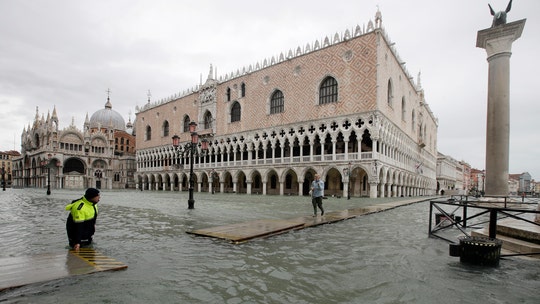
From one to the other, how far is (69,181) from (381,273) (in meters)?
62.2

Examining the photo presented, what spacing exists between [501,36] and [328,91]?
19.3 metres

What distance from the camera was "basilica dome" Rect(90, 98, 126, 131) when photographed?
71.9 meters

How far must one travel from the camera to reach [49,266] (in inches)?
160

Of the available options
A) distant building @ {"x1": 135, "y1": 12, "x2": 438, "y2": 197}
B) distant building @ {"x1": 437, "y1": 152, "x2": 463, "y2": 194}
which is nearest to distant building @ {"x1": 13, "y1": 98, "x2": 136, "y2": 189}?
distant building @ {"x1": 135, "y1": 12, "x2": 438, "y2": 197}

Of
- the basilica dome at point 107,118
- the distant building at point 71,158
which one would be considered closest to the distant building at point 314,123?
the distant building at point 71,158

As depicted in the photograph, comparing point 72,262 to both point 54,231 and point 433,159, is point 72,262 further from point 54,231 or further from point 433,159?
point 433,159

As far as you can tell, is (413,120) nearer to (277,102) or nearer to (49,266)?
(277,102)

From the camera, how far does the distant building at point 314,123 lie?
27.7m

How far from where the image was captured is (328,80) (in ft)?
101

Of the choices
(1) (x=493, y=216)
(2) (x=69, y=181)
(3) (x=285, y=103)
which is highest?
(3) (x=285, y=103)

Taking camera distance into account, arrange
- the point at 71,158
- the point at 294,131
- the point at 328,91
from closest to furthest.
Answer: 1. the point at 328,91
2. the point at 294,131
3. the point at 71,158

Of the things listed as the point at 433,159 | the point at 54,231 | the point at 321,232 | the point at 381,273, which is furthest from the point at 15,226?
the point at 433,159

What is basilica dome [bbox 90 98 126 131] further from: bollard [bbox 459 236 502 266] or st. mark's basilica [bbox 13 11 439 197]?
bollard [bbox 459 236 502 266]

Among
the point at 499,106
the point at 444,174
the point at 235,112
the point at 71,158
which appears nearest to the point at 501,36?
the point at 499,106
